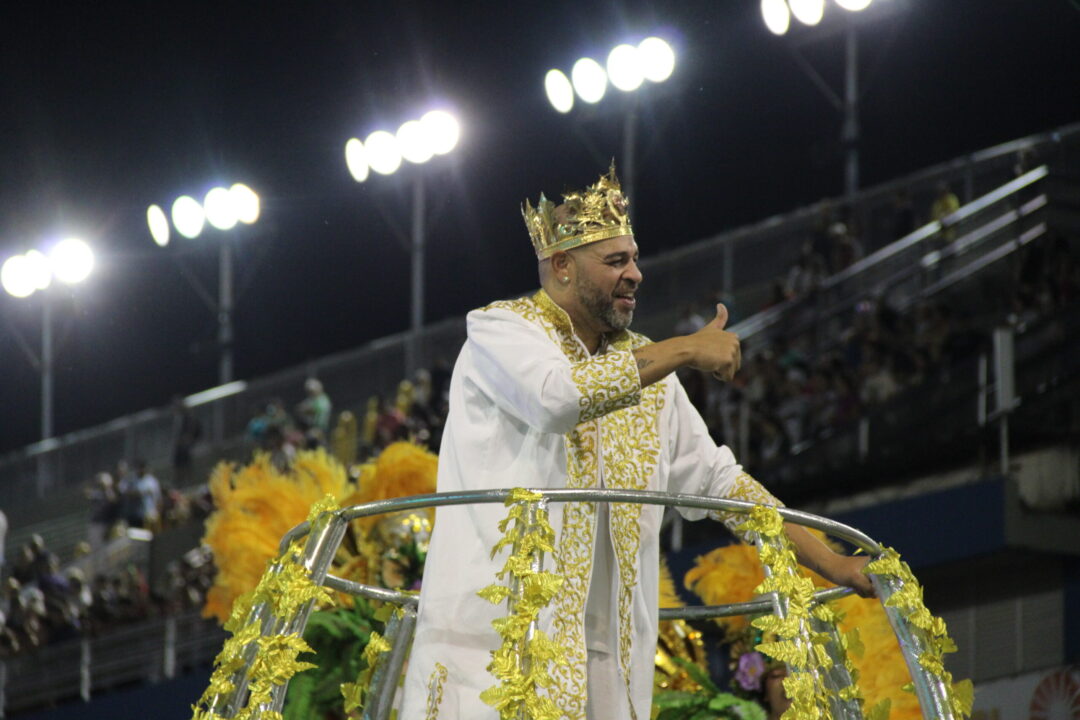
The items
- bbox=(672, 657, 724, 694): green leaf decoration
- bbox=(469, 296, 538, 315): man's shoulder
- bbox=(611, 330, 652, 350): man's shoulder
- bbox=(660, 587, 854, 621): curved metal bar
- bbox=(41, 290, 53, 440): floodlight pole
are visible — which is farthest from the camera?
bbox=(41, 290, 53, 440): floodlight pole

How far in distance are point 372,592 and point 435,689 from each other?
22.7 inches

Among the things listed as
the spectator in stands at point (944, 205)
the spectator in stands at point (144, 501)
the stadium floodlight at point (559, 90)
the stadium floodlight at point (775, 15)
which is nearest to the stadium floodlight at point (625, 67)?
the stadium floodlight at point (559, 90)

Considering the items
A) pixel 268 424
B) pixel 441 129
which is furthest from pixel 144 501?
pixel 441 129

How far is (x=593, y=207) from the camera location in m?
4.34

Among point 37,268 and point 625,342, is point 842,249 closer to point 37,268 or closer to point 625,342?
point 37,268

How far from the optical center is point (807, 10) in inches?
686

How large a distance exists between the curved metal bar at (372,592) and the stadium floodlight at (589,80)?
13528mm

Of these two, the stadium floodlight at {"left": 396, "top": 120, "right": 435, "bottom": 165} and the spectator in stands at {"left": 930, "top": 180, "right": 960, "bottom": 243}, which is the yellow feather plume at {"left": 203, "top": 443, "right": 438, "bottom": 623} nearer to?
the spectator in stands at {"left": 930, "top": 180, "right": 960, "bottom": 243}

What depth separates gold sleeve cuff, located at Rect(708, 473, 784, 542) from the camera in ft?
13.8

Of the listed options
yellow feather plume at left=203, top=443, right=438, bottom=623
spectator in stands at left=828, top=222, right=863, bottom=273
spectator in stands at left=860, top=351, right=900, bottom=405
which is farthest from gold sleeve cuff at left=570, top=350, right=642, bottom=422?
spectator in stands at left=828, top=222, right=863, bottom=273

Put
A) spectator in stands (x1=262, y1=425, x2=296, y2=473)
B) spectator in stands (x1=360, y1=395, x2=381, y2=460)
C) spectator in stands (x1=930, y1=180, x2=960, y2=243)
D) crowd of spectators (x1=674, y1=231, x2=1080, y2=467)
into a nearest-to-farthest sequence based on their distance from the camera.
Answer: crowd of spectators (x1=674, y1=231, x2=1080, y2=467), spectator in stands (x1=930, y1=180, x2=960, y2=243), spectator in stands (x1=360, y1=395, x2=381, y2=460), spectator in stands (x1=262, y1=425, x2=296, y2=473)

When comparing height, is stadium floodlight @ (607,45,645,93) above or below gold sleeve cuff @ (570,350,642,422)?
above

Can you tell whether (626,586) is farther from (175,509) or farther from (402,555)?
(175,509)

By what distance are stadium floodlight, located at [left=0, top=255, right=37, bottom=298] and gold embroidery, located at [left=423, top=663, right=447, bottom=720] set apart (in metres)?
15.2
